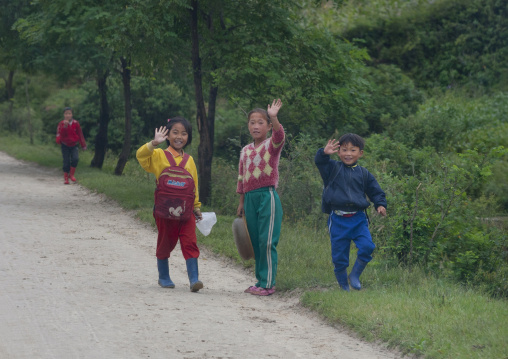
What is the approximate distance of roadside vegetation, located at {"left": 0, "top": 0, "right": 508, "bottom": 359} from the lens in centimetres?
707

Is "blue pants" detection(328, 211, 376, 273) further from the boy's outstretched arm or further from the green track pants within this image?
the boy's outstretched arm

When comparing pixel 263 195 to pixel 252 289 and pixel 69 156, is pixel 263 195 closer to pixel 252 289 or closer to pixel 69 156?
pixel 252 289

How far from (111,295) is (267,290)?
5.26 ft

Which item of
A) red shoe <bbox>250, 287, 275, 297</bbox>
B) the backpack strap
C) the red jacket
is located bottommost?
red shoe <bbox>250, 287, 275, 297</bbox>

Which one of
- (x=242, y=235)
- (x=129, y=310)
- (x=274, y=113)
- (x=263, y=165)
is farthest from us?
(x=242, y=235)

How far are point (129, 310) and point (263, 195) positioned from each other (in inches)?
71.8

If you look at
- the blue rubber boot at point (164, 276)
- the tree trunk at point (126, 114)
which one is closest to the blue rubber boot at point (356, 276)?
the blue rubber boot at point (164, 276)

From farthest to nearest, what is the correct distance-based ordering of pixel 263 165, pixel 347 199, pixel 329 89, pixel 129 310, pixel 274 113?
pixel 329 89, pixel 263 165, pixel 347 199, pixel 274 113, pixel 129 310

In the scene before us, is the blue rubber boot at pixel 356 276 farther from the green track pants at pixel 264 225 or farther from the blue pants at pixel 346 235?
the green track pants at pixel 264 225

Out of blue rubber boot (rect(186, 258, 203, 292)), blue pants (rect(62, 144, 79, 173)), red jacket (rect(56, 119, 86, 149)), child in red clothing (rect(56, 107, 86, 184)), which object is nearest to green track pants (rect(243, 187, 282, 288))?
blue rubber boot (rect(186, 258, 203, 292))

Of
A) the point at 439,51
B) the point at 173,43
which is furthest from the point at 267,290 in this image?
the point at 439,51

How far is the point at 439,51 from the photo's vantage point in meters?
27.1

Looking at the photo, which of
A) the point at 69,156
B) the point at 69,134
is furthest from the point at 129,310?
the point at 69,156

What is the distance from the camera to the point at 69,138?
1761 centimetres
